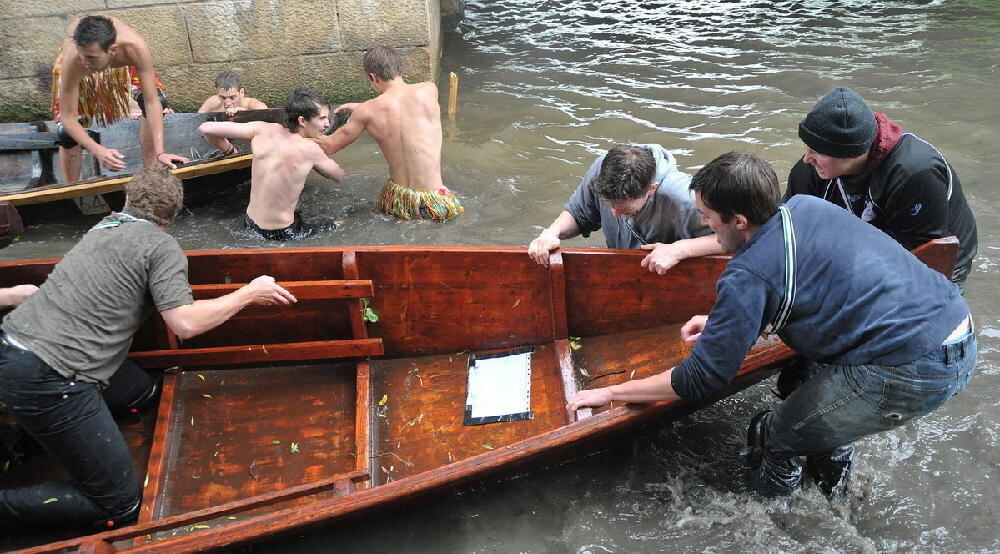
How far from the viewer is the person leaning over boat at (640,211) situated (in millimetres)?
3748

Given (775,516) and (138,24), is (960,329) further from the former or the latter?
(138,24)

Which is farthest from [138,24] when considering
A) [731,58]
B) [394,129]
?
[731,58]

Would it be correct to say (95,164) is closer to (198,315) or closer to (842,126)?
→ (198,315)

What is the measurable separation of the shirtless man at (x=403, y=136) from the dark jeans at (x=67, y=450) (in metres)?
3.48

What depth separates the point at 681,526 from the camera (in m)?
3.80

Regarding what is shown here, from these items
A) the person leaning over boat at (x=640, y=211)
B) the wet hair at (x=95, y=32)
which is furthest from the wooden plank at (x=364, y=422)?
the wet hair at (x=95, y=32)

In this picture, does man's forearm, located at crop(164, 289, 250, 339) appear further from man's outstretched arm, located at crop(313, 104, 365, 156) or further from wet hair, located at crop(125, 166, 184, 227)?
man's outstretched arm, located at crop(313, 104, 365, 156)

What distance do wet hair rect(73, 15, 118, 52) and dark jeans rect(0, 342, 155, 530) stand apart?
3396 millimetres

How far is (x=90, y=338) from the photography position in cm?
350

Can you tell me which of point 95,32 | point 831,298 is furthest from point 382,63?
point 831,298

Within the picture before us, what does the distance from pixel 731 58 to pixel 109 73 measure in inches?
302

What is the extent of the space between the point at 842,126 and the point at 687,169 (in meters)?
4.21

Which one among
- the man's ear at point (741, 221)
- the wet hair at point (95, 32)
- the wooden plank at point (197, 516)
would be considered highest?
the wet hair at point (95, 32)

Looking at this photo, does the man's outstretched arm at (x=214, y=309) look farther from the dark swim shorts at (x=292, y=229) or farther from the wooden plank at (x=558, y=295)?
the dark swim shorts at (x=292, y=229)
